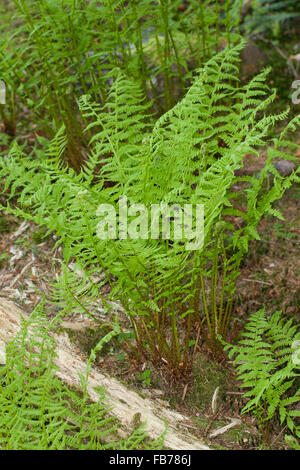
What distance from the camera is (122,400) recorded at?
167cm

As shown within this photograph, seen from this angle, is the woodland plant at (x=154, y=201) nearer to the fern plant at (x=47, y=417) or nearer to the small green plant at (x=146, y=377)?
the small green plant at (x=146, y=377)

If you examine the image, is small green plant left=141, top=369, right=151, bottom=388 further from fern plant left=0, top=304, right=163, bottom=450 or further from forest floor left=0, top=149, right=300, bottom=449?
fern plant left=0, top=304, right=163, bottom=450

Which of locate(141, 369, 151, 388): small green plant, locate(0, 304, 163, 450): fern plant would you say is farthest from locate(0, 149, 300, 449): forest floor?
locate(0, 304, 163, 450): fern plant

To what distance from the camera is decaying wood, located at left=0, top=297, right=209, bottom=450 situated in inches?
62.1

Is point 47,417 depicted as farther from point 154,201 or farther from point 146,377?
point 154,201

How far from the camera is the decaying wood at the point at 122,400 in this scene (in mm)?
1576

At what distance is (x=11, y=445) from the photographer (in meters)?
1.37

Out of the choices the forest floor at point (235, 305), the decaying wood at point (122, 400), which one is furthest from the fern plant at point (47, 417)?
the forest floor at point (235, 305)

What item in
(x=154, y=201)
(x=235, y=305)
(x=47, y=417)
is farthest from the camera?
(x=235, y=305)

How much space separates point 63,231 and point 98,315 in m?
0.65

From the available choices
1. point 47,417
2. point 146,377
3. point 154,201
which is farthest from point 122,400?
point 154,201
